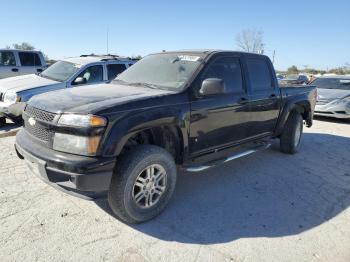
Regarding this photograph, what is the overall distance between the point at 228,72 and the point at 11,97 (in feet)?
16.1

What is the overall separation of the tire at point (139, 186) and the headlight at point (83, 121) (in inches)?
18.6

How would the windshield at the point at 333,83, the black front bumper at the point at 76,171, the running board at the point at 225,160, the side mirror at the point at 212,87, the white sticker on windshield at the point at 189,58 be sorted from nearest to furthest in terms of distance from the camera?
the black front bumper at the point at 76,171
the side mirror at the point at 212,87
the running board at the point at 225,160
the white sticker on windshield at the point at 189,58
the windshield at the point at 333,83

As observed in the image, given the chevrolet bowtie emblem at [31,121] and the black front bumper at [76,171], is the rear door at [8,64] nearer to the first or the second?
the chevrolet bowtie emblem at [31,121]

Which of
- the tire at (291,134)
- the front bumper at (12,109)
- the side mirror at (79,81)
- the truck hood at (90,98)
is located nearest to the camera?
the truck hood at (90,98)

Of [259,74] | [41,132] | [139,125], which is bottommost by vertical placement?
[41,132]

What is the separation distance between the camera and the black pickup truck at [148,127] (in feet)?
9.33

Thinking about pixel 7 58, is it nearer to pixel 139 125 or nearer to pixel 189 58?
pixel 189 58

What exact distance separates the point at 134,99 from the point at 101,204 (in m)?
1.34

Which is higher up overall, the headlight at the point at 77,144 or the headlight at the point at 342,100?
the headlight at the point at 77,144

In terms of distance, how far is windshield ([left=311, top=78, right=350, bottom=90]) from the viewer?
36.6 feet

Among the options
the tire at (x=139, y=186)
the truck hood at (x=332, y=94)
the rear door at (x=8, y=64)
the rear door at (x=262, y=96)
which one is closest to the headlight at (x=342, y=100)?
the truck hood at (x=332, y=94)

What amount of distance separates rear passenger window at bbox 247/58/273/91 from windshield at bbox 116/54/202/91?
3.61 feet

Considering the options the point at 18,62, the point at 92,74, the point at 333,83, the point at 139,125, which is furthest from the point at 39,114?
the point at 333,83

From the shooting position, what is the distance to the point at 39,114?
3.19 m
